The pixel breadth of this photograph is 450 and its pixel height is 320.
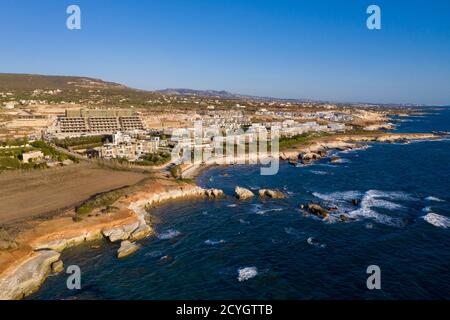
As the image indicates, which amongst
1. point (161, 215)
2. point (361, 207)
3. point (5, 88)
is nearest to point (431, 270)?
point (361, 207)

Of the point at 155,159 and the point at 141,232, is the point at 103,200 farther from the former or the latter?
the point at 155,159

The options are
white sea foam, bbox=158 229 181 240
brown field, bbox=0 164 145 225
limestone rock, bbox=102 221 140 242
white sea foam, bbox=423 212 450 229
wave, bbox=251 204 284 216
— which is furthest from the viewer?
wave, bbox=251 204 284 216

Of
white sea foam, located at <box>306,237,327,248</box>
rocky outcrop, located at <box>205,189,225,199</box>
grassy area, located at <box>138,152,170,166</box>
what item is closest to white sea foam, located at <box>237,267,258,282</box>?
white sea foam, located at <box>306,237,327,248</box>

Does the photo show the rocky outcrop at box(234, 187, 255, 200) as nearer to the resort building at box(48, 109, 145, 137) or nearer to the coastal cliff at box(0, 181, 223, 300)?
the coastal cliff at box(0, 181, 223, 300)

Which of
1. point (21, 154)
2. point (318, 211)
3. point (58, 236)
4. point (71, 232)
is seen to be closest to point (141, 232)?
point (71, 232)
